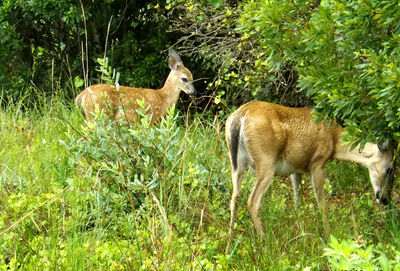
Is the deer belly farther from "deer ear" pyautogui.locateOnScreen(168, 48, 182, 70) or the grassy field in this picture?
"deer ear" pyautogui.locateOnScreen(168, 48, 182, 70)

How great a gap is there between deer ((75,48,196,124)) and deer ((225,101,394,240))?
7.52 ft

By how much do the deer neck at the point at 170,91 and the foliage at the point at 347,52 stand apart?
457cm

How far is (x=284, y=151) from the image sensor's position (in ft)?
21.7

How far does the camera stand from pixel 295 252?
4.80 meters

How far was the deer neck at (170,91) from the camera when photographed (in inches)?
386

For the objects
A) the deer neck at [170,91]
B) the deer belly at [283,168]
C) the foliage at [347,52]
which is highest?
the foliage at [347,52]

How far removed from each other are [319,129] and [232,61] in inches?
84.5

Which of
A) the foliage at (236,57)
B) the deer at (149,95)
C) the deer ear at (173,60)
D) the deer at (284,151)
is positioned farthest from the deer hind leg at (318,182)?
the deer ear at (173,60)

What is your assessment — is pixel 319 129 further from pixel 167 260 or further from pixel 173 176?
pixel 167 260

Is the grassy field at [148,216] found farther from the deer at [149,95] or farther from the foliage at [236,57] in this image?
the foliage at [236,57]

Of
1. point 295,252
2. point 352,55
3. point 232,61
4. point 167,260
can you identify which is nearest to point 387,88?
point 352,55

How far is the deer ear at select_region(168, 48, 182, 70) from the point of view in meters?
9.87

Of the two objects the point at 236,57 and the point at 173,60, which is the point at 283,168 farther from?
the point at 173,60

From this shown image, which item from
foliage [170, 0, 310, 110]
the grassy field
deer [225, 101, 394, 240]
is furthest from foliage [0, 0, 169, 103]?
deer [225, 101, 394, 240]
